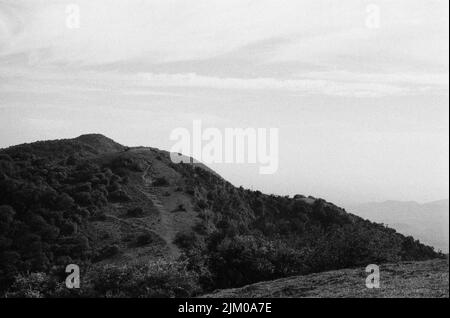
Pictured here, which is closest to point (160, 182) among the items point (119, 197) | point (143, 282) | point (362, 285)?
point (119, 197)

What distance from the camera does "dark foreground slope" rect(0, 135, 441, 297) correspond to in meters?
33.1

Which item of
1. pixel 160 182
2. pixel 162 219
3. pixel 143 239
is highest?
pixel 160 182

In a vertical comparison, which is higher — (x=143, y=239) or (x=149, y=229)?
(x=149, y=229)

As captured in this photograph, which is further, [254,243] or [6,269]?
[6,269]

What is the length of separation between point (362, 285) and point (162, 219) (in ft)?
159

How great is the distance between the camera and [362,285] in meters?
23.4

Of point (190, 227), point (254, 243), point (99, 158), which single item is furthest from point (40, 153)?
point (254, 243)

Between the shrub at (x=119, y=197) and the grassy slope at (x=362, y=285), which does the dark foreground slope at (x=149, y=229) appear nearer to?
the shrub at (x=119, y=197)

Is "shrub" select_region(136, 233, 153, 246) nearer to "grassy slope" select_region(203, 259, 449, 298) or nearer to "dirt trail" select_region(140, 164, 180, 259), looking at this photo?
"dirt trail" select_region(140, 164, 180, 259)

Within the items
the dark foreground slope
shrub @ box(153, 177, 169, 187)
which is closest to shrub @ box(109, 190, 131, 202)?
the dark foreground slope

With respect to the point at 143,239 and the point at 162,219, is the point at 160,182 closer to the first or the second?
the point at 162,219
